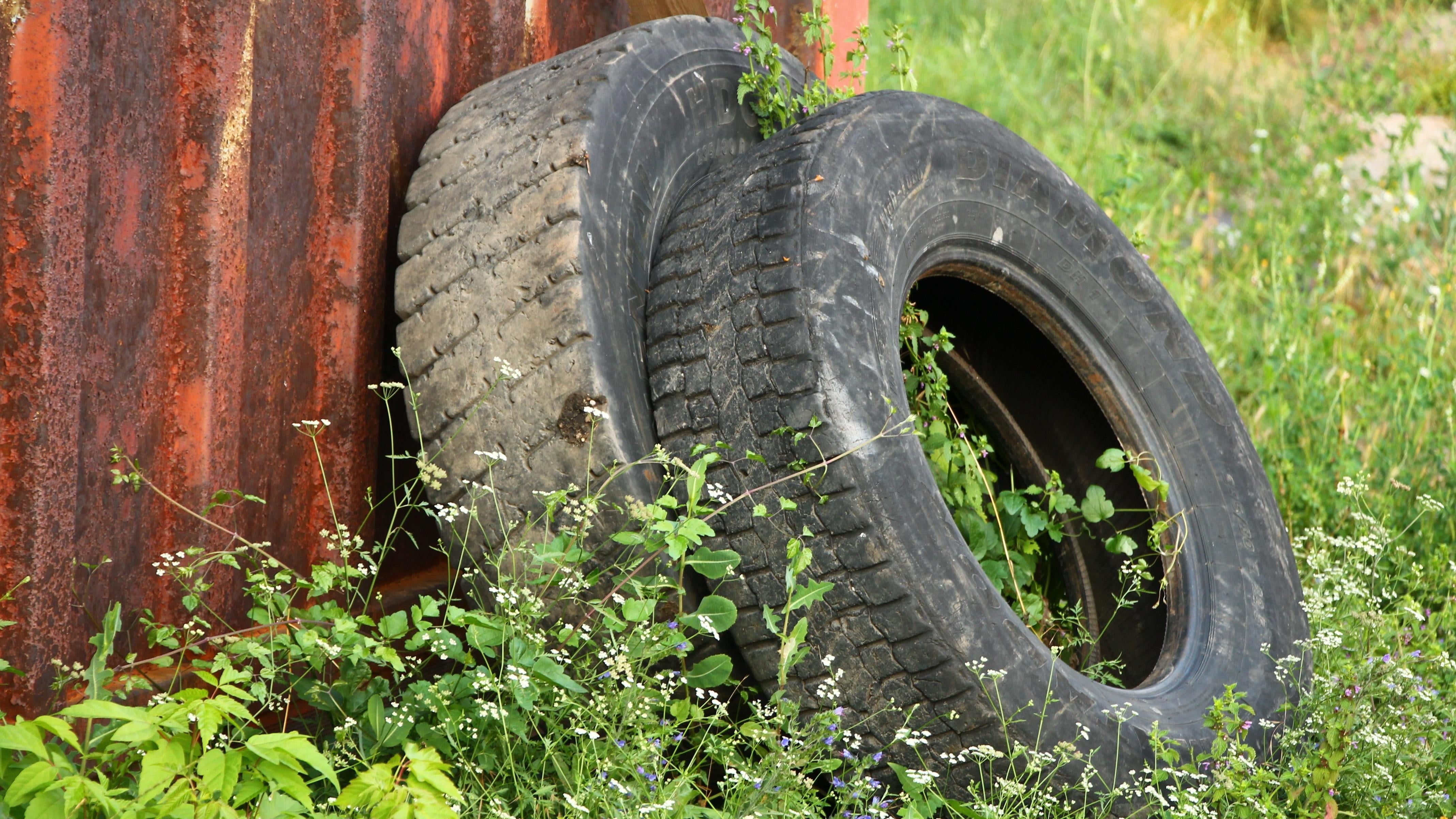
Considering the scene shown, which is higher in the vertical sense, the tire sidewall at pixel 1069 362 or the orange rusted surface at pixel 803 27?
the orange rusted surface at pixel 803 27

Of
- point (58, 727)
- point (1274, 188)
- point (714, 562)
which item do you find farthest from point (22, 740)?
point (1274, 188)

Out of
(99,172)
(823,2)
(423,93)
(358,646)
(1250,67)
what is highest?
(1250,67)

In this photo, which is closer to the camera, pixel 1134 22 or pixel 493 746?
pixel 493 746

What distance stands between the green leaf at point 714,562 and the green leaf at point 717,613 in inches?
1.9

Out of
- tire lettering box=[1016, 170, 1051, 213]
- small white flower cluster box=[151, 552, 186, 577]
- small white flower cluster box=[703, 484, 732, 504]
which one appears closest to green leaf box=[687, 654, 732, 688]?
small white flower cluster box=[703, 484, 732, 504]

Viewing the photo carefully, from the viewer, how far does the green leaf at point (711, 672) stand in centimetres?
184

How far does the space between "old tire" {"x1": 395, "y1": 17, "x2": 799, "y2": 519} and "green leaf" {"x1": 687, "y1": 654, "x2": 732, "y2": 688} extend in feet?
0.94

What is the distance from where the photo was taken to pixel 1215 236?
5062mm

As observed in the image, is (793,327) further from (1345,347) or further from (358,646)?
(1345,347)

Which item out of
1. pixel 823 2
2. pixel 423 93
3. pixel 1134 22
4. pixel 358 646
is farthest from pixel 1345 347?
pixel 358 646

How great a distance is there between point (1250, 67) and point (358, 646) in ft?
20.6

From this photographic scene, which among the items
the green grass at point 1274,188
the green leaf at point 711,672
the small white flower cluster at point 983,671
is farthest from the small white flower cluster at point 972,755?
the green grass at point 1274,188

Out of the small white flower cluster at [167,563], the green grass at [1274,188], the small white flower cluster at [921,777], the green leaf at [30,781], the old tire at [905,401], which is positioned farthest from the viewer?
the green grass at [1274,188]

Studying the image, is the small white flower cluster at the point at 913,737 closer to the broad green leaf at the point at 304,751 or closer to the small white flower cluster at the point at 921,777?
the small white flower cluster at the point at 921,777
